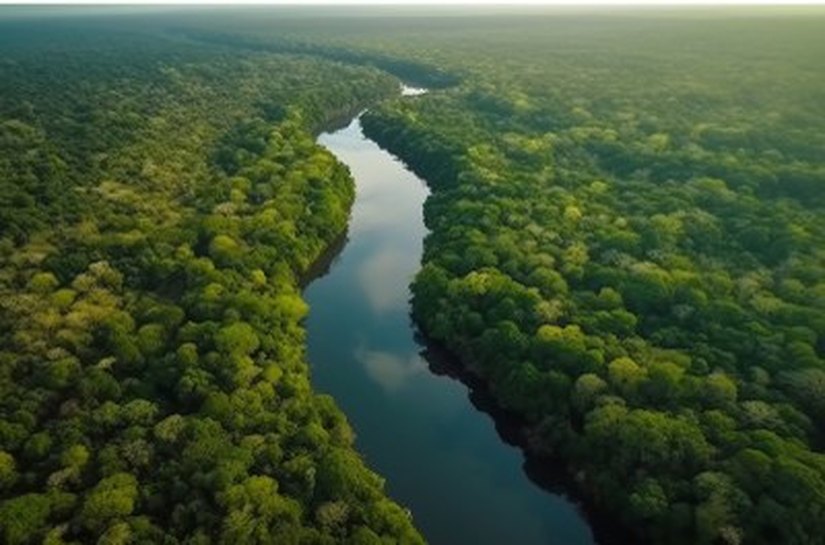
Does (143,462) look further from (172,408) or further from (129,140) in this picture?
(129,140)

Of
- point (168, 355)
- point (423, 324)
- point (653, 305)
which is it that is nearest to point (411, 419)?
point (423, 324)

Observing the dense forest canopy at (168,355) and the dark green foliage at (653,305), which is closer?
the dense forest canopy at (168,355)

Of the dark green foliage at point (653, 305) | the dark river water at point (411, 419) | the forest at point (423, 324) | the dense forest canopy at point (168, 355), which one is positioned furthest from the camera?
the dark river water at point (411, 419)

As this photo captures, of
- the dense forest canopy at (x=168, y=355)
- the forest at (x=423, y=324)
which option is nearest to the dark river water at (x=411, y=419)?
the forest at (x=423, y=324)

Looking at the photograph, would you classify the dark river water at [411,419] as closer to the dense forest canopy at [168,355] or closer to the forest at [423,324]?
the forest at [423,324]

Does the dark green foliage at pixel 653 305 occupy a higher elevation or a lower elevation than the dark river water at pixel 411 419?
Result: higher

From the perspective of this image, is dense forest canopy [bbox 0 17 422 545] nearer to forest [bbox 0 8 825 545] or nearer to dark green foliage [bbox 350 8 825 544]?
forest [bbox 0 8 825 545]
